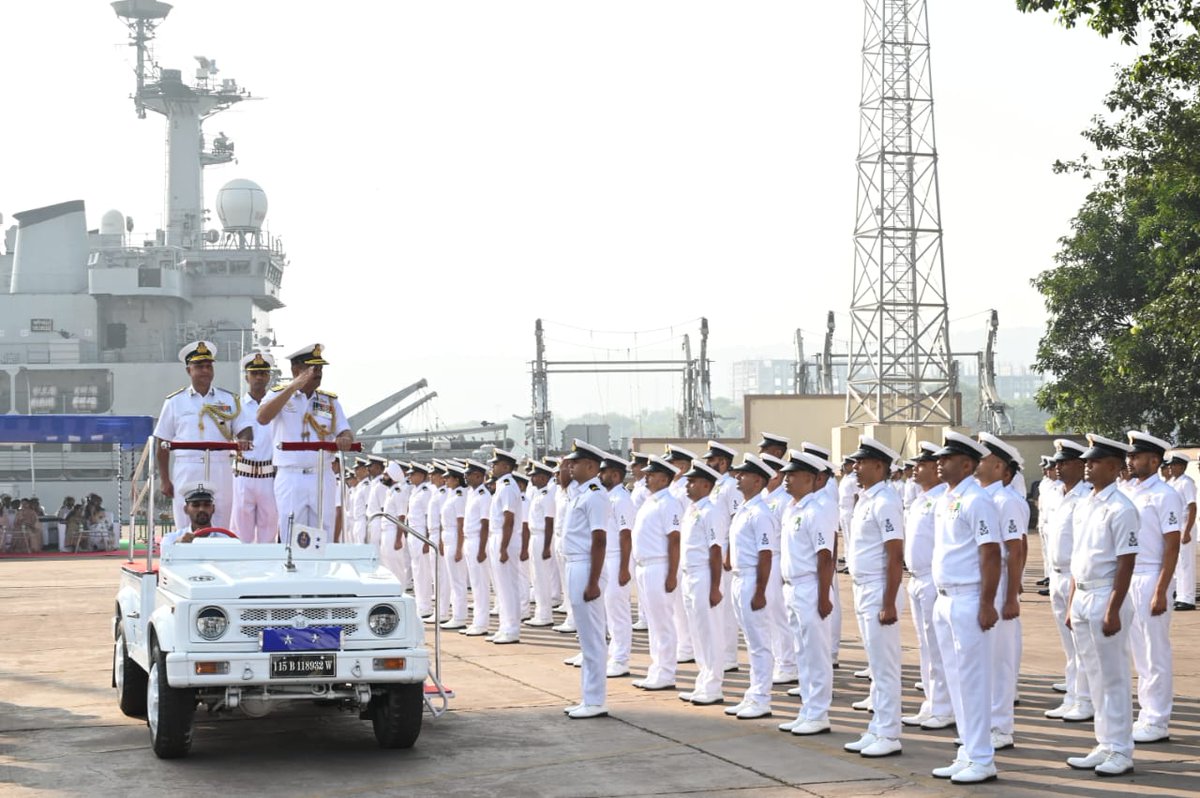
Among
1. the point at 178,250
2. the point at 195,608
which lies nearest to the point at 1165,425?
the point at 195,608

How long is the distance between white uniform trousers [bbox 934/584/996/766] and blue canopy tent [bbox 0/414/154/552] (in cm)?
2547

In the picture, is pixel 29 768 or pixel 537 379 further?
pixel 537 379

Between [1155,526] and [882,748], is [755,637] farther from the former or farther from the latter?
[1155,526]

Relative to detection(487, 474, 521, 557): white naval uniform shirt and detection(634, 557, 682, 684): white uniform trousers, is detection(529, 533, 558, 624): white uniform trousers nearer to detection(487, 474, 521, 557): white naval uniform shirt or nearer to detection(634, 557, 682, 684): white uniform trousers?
detection(487, 474, 521, 557): white naval uniform shirt

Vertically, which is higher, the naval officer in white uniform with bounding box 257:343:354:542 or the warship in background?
the warship in background

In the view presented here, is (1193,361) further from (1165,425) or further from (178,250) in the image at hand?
(178,250)

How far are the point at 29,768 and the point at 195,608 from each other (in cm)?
146

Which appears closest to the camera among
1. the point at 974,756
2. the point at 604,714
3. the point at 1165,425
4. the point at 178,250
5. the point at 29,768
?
the point at 974,756

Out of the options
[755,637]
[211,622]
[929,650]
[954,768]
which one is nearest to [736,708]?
[755,637]

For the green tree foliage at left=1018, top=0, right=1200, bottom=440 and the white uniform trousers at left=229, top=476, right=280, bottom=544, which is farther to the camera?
the green tree foliage at left=1018, top=0, right=1200, bottom=440

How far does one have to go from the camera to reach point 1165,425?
33.1 meters

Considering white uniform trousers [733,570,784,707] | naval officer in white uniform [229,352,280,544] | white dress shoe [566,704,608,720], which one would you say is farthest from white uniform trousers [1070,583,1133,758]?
naval officer in white uniform [229,352,280,544]

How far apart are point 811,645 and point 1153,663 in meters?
2.11

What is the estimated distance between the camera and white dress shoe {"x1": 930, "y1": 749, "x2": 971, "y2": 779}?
7.55 meters
